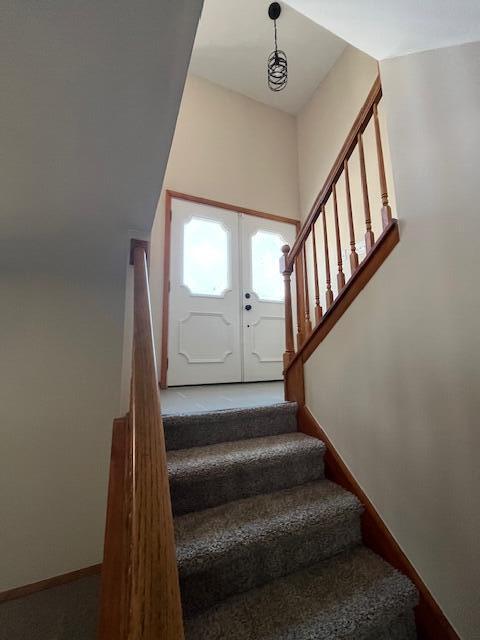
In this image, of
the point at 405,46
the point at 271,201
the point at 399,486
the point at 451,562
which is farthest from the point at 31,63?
the point at 271,201

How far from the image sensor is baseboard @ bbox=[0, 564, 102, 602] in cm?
172

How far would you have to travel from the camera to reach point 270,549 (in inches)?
42.4

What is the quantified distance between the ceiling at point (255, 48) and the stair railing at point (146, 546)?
3.66m

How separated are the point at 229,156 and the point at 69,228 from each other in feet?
8.03

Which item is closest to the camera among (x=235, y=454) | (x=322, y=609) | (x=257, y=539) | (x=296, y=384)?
(x=322, y=609)

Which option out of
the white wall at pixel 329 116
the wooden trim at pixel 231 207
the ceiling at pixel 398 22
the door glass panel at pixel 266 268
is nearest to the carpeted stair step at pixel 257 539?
the ceiling at pixel 398 22

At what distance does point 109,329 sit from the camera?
6.86 feet

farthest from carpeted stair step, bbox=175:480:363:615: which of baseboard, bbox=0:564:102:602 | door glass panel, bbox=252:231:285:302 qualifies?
door glass panel, bbox=252:231:285:302

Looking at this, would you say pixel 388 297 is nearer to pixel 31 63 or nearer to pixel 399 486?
Result: pixel 399 486

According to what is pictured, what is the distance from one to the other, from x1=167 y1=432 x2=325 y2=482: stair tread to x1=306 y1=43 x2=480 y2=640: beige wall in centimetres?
28

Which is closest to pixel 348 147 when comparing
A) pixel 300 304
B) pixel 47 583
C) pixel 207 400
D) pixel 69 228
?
pixel 300 304

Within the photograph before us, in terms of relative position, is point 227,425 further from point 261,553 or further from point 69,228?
point 69,228

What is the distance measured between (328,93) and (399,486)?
13.2ft

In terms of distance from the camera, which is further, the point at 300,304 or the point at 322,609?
the point at 300,304
